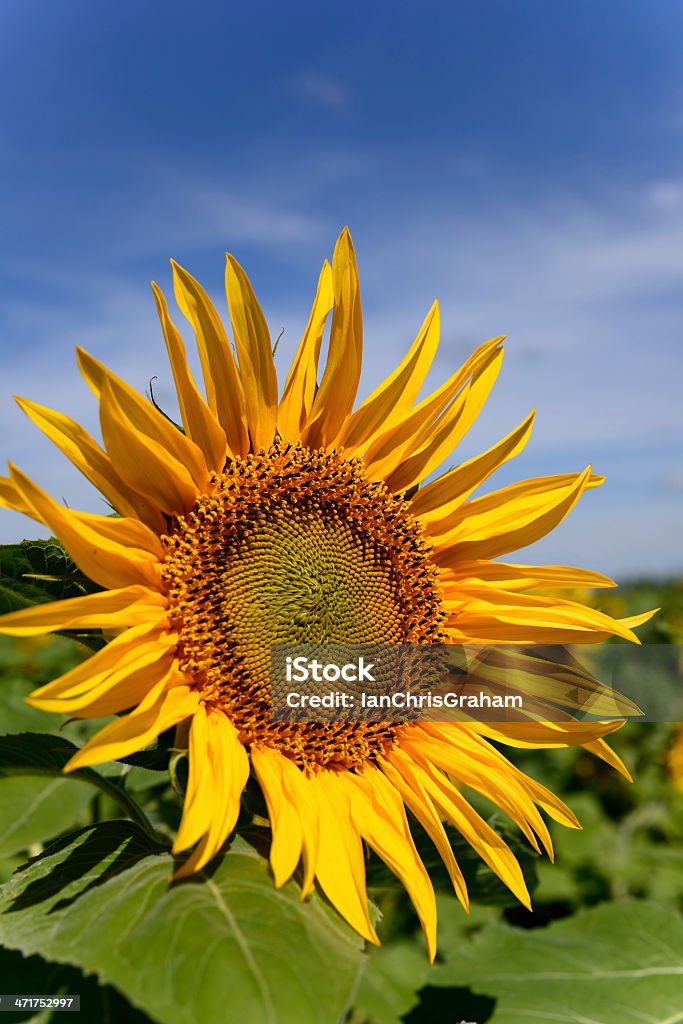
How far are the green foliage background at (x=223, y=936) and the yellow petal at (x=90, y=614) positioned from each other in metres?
0.08

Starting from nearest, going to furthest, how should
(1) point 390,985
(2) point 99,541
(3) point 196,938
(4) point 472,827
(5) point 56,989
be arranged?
(3) point 196,938
(2) point 99,541
(5) point 56,989
(4) point 472,827
(1) point 390,985

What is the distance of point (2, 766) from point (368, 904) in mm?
699

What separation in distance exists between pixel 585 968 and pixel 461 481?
155 cm

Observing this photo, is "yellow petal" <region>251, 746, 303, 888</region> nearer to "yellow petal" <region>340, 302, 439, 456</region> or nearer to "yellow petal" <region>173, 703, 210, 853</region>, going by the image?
"yellow petal" <region>173, 703, 210, 853</region>

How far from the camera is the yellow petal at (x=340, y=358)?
6.59 ft

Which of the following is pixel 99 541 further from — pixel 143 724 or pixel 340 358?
pixel 340 358

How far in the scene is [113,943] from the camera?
1.32 meters

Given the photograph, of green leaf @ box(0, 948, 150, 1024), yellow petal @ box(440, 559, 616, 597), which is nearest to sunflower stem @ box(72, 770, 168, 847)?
green leaf @ box(0, 948, 150, 1024)

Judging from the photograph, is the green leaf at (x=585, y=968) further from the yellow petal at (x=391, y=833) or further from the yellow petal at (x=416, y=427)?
the yellow petal at (x=416, y=427)

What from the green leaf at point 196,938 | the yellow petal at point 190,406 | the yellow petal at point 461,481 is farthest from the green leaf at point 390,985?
the yellow petal at point 190,406

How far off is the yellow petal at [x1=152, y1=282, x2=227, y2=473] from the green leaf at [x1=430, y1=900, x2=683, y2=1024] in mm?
1642

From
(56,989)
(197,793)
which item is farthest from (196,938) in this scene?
(56,989)

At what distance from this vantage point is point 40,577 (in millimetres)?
1673

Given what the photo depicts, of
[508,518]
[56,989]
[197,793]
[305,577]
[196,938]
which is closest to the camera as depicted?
[196,938]
